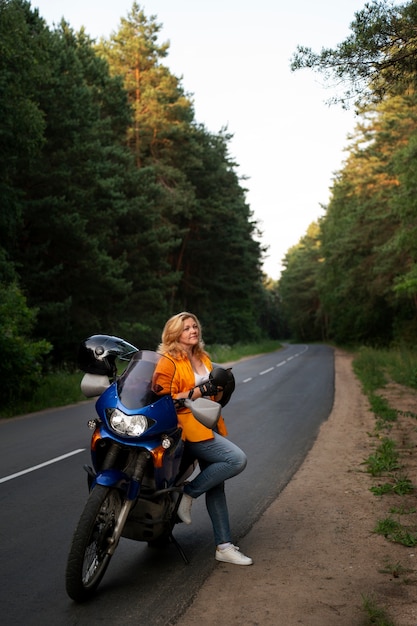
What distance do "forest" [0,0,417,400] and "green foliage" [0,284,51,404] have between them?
0.04 meters

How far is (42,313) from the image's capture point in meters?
25.4

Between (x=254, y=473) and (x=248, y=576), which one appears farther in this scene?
(x=254, y=473)

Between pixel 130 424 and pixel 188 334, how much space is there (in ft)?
3.15

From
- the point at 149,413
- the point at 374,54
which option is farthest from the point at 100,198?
the point at 149,413

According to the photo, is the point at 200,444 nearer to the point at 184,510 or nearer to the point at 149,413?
the point at 184,510

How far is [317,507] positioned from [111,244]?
30.4 meters

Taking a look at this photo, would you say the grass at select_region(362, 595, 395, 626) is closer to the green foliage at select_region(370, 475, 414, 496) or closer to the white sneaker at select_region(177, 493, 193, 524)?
the white sneaker at select_region(177, 493, 193, 524)

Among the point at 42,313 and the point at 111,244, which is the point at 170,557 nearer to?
the point at 42,313

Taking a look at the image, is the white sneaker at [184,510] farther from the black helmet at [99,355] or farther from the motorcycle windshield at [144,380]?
the black helmet at [99,355]

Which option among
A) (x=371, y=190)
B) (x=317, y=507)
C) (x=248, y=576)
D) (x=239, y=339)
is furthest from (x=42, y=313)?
(x=239, y=339)

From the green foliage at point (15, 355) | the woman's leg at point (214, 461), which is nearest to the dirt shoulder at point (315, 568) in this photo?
the woman's leg at point (214, 461)

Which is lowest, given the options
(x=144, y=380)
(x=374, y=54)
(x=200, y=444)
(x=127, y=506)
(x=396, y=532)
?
(x=396, y=532)

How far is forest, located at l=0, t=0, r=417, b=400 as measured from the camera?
17.3 meters

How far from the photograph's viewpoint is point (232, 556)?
17.1 ft
